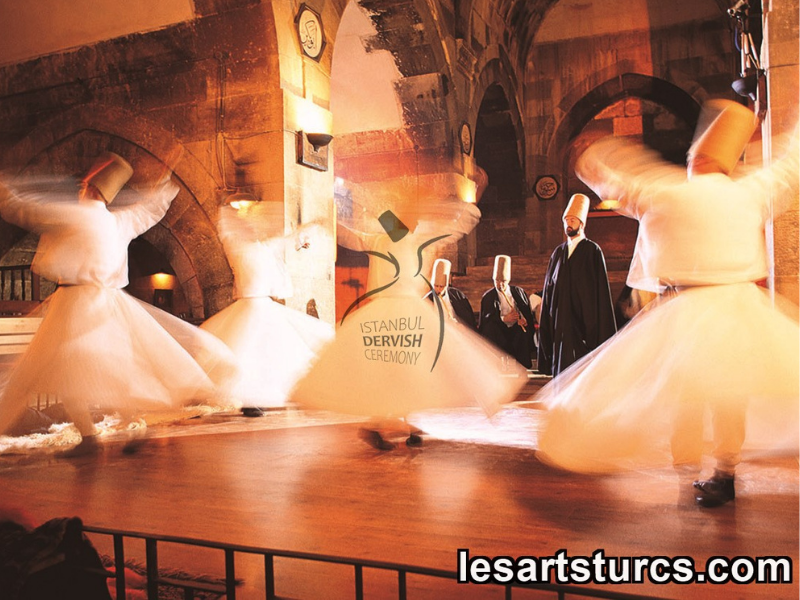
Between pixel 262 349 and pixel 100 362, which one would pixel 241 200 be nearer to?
pixel 262 349

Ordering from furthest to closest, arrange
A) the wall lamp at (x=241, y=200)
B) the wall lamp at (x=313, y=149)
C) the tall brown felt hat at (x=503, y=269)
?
the tall brown felt hat at (x=503, y=269), the wall lamp at (x=313, y=149), the wall lamp at (x=241, y=200)

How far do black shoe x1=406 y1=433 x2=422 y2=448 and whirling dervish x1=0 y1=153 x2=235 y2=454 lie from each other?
139cm

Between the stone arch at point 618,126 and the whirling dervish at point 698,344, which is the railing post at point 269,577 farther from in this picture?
the stone arch at point 618,126

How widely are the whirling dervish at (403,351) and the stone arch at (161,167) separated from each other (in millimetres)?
Result: 4435

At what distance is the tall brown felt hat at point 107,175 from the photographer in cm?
442

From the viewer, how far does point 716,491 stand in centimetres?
299

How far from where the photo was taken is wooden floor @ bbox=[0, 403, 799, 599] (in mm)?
2408

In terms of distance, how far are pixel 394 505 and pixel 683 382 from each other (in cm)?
140

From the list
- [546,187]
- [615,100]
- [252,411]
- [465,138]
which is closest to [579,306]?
[252,411]

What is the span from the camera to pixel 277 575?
2328 mm

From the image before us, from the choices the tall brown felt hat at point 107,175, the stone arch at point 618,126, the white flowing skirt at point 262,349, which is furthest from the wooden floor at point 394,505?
the stone arch at point 618,126

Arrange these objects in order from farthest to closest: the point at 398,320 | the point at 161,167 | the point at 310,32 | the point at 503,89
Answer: the point at 503,89 < the point at 161,167 < the point at 310,32 < the point at 398,320

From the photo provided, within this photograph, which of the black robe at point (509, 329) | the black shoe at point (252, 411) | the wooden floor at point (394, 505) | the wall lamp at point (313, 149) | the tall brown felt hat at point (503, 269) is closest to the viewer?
the wooden floor at point (394, 505)

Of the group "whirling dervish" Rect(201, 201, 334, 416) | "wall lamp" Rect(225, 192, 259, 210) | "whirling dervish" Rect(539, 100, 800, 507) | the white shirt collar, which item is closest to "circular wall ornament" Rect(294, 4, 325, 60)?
"wall lamp" Rect(225, 192, 259, 210)
